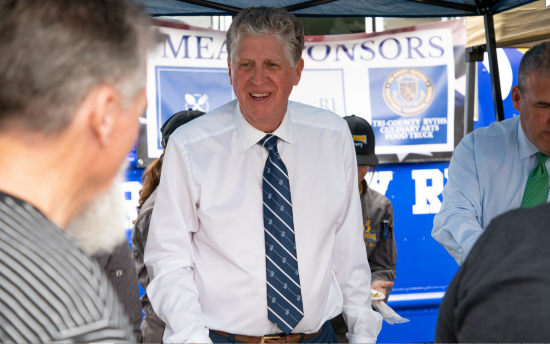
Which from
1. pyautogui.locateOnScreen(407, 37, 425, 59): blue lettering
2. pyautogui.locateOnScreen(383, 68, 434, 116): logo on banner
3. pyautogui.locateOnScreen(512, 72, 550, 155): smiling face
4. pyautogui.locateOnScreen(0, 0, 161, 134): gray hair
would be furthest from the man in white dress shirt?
pyautogui.locateOnScreen(407, 37, 425, 59): blue lettering

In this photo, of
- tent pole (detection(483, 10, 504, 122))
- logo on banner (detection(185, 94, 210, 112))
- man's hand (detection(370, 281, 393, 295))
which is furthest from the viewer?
logo on banner (detection(185, 94, 210, 112))

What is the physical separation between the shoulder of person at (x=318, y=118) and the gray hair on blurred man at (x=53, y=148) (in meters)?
1.27

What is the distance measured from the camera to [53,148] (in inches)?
25.4

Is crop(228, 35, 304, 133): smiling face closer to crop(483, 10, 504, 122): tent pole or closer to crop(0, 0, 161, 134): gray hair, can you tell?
crop(0, 0, 161, 134): gray hair

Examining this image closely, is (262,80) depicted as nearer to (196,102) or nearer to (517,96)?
(517,96)

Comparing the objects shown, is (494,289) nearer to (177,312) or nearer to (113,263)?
(177,312)

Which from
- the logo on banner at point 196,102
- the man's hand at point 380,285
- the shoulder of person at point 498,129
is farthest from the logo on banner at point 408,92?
the man's hand at point 380,285

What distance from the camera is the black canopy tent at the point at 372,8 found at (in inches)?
112

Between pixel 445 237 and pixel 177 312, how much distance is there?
1217 millimetres

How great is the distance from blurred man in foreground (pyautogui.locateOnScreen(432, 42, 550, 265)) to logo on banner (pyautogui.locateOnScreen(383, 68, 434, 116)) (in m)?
1.75

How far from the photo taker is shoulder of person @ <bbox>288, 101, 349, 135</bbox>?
1.90m

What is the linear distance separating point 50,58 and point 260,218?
1148 millimetres

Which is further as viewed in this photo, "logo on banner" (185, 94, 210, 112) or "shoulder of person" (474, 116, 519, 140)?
"logo on banner" (185, 94, 210, 112)

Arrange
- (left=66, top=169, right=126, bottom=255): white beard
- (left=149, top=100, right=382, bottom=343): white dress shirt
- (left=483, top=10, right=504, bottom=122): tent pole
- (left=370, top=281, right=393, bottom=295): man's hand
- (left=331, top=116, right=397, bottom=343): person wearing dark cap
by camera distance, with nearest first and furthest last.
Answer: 1. (left=66, top=169, right=126, bottom=255): white beard
2. (left=149, top=100, right=382, bottom=343): white dress shirt
3. (left=370, top=281, right=393, bottom=295): man's hand
4. (left=331, top=116, right=397, bottom=343): person wearing dark cap
5. (left=483, top=10, right=504, bottom=122): tent pole
